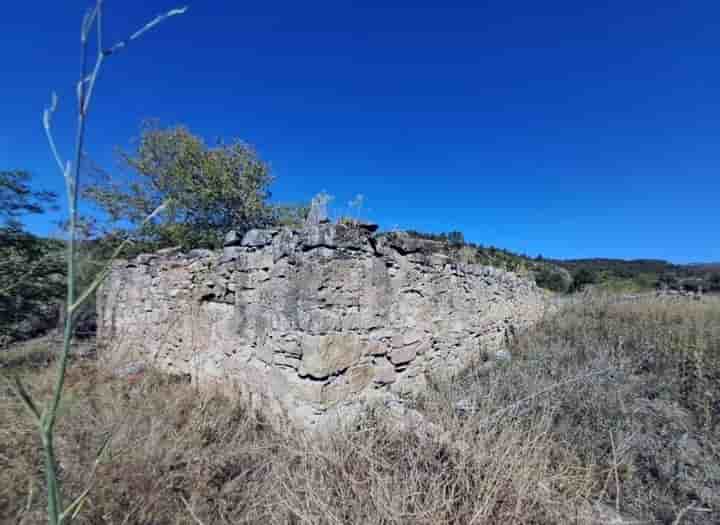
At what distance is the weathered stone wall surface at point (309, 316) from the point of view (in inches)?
112

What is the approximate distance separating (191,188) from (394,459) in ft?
27.3

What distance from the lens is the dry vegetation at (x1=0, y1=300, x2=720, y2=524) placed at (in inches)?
70.0

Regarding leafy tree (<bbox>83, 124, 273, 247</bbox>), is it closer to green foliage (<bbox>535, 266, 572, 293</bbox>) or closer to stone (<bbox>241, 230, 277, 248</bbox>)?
stone (<bbox>241, 230, 277, 248</bbox>)

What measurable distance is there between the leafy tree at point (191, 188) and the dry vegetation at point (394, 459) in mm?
5594

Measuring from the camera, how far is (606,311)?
724 cm

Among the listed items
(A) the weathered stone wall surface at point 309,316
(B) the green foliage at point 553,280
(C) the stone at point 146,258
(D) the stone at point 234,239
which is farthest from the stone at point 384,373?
(B) the green foliage at point 553,280

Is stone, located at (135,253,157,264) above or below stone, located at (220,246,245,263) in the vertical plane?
above

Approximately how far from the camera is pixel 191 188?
8250 millimetres

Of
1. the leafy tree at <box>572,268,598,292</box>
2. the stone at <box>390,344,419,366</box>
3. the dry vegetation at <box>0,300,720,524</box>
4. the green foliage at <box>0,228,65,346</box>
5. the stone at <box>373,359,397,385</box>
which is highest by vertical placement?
the leafy tree at <box>572,268,598,292</box>

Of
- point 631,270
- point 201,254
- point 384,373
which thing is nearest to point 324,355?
point 384,373

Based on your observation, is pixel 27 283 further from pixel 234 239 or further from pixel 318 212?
pixel 318 212

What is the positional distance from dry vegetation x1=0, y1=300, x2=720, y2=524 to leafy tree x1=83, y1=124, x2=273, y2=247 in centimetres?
559

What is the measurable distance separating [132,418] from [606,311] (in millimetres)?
8869

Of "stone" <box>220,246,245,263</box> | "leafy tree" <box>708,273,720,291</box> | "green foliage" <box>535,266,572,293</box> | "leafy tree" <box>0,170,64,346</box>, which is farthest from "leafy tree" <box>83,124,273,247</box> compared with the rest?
"leafy tree" <box>708,273,720,291</box>
